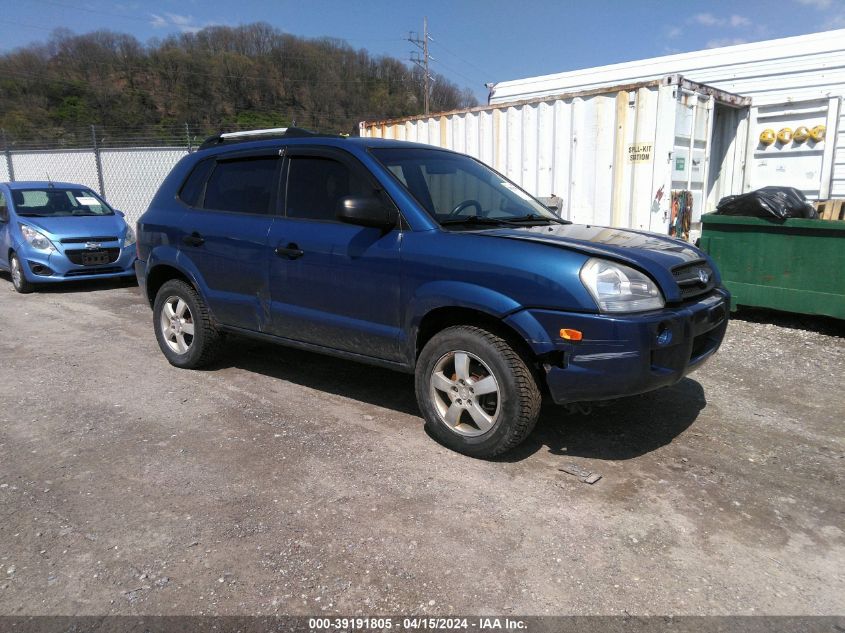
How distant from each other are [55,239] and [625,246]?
332 inches

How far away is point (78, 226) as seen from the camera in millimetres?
9258

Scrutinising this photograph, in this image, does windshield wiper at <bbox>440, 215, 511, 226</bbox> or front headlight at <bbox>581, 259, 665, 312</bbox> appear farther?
windshield wiper at <bbox>440, 215, 511, 226</bbox>

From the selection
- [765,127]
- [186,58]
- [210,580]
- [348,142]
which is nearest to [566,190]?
[765,127]

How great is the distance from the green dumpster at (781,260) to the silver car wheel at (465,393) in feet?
14.6

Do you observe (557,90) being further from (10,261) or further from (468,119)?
(10,261)

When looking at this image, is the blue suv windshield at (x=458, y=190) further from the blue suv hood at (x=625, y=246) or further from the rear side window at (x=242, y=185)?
the rear side window at (x=242, y=185)

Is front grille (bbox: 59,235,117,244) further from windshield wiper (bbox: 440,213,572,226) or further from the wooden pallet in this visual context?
the wooden pallet

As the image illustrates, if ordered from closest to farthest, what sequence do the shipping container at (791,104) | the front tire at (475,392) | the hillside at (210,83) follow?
the front tire at (475,392)
the shipping container at (791,104)
the hillside at (210,83)

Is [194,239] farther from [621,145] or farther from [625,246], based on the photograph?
[621,145]

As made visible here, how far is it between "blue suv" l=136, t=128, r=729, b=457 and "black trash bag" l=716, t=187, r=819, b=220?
312cm

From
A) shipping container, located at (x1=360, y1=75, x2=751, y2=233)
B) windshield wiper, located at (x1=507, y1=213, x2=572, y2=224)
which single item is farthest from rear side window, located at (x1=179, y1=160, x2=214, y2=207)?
shipping container, located at (x1=360, y1=75, x2=751, y2=233)

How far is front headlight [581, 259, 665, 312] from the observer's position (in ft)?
10.2

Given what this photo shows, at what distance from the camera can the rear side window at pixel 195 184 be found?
16.5ft

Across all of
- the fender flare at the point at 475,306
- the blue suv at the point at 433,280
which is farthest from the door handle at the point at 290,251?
the fender flare at the point at 475,306
